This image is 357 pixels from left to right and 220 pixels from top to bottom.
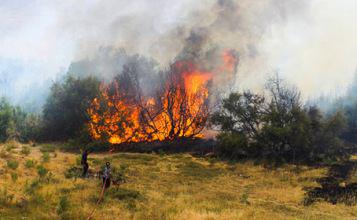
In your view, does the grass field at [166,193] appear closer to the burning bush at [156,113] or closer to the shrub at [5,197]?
the shrub at [5,197]

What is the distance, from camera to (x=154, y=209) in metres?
15.0

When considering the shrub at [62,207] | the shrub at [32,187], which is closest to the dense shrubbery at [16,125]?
the shrub at [32,187]

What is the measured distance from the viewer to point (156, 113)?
41125mm

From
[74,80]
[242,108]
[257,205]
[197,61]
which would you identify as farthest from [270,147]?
[74,80]

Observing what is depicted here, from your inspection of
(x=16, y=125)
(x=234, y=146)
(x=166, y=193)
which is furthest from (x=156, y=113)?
(x=166, y=193)

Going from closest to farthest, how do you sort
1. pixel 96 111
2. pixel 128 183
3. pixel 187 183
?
pixel 128 183 < pixel 187 183 < pixel 96 111

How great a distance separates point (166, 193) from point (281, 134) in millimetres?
16005

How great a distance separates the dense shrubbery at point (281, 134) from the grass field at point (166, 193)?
11.6 feet

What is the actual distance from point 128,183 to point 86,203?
669 cm

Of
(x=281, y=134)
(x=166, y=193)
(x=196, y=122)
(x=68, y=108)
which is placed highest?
(x=68, y=108)

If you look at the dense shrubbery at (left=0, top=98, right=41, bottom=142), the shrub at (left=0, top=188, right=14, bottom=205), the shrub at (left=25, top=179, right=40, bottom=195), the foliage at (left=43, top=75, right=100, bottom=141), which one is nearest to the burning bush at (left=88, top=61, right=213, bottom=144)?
the foliage at (left=43, top=75, right=100, bottom=141)

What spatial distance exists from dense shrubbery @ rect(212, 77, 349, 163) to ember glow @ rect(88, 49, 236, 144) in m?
6.36

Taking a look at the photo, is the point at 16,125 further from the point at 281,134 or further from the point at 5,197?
the point at 5,197

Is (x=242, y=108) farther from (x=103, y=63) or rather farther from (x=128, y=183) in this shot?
(x=103, y=63)
